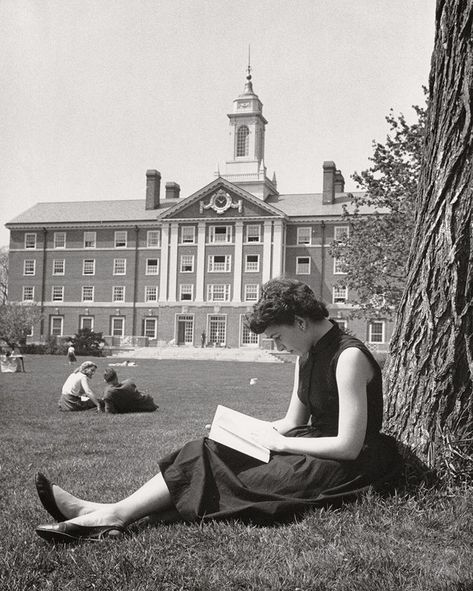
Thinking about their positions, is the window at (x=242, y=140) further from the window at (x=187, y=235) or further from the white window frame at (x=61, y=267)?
the white window frame at (x=61, y=267)

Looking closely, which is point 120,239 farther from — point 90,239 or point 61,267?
point 61,267

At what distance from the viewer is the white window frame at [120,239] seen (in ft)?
197

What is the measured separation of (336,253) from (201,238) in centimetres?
2952

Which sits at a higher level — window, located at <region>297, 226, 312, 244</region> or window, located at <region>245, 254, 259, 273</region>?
window, located at <region>297, 226, 312, 244</region>

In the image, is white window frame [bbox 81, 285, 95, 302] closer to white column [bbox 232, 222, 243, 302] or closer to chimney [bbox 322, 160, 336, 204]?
white column [bbox 232, 222, 243, 302]

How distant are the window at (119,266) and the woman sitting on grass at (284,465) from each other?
56703 millimetres

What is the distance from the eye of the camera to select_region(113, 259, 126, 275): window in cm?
6000

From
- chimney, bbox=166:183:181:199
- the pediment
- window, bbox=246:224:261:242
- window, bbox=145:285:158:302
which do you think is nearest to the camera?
the pediment

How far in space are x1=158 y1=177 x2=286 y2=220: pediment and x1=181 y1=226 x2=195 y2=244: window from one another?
0.92 m

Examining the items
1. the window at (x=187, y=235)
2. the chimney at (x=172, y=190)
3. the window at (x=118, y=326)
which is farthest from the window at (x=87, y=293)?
the chimney at (x=172, y=190)

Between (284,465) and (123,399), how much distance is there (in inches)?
331

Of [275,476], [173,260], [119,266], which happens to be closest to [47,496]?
[275,476]

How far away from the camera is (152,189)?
6153cm

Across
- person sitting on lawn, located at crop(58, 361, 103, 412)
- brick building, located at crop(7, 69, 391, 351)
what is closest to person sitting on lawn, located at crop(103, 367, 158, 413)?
person sitting on lawn, located at crop(58, 361, 103, 412)
